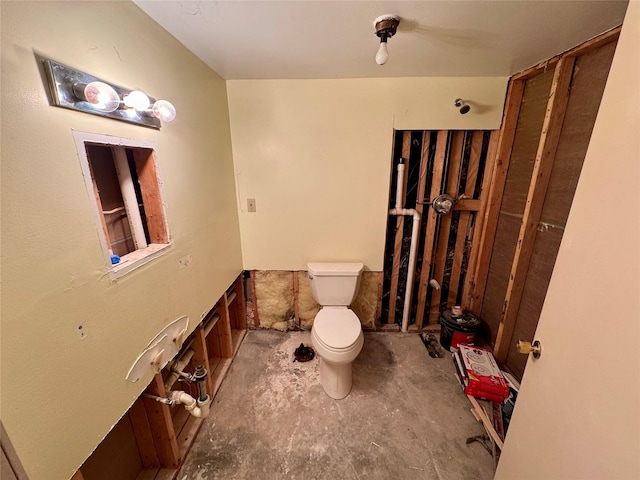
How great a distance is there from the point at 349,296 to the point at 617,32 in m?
1.96

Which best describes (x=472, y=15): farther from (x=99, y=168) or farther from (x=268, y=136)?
(x=99, y=168)

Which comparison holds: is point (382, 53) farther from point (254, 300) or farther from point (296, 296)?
point (254, 300)

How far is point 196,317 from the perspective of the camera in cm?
144

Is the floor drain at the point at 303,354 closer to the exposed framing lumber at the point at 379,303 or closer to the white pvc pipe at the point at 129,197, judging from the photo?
the exposed framing lumber at the point at 379,303

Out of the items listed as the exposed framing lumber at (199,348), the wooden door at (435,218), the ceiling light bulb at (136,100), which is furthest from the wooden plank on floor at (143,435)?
the wooden door at (435,218)

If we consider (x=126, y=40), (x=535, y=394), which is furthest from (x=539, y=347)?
(x=126, y=40)

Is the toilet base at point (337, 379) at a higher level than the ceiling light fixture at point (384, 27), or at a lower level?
lower

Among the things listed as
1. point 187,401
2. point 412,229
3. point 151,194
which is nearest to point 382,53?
point 151,194

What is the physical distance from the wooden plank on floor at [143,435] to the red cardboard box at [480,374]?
1.86 meters

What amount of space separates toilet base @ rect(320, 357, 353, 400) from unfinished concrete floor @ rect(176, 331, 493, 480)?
46mm

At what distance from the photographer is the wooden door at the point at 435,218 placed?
1924 mm

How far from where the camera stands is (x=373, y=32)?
1153 mm

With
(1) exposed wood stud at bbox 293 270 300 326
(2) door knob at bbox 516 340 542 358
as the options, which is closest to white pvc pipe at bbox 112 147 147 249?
(1) exposed wood stud at bbox 293 270 300 326

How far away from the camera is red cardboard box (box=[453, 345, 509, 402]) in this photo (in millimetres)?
1586
